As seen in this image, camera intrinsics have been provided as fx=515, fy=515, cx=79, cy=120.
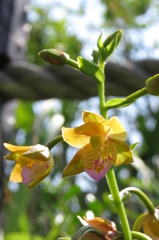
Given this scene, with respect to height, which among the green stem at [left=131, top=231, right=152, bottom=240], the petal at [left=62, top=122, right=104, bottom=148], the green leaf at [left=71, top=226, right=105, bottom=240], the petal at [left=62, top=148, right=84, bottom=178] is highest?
the petal at [left=62, top=122, right=104, bottom=148]

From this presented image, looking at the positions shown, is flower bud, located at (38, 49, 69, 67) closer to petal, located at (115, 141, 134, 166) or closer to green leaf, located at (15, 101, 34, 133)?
petal, located at (115, 141, 134, 166)

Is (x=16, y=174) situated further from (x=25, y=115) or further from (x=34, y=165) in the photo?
(x=25, y=115)

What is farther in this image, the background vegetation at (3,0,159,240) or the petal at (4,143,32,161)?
the background vegetation at (3,0,159,240)

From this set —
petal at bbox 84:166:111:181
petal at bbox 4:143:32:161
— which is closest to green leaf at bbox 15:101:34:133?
petal at bbox 4:143:32:161

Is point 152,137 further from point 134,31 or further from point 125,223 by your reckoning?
point 125,223

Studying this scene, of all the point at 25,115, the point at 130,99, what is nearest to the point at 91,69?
the point at 130,99

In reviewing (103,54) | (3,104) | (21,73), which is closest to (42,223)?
(3,104)
